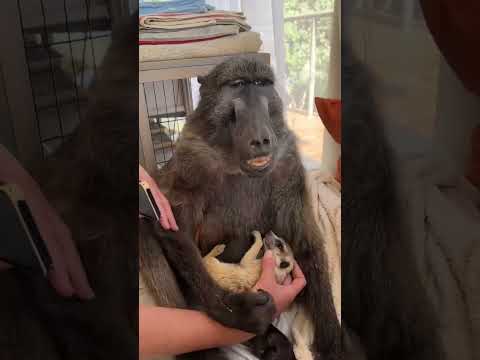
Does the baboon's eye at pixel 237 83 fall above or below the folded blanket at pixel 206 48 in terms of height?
below

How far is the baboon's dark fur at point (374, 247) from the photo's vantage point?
440mm

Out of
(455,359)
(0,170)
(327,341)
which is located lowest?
(327,341)

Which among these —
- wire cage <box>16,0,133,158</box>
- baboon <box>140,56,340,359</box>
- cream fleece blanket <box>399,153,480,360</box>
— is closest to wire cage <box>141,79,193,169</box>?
baboon <box>140,56,340,359</box>

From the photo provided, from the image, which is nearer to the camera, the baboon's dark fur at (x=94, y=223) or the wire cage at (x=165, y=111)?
the baboon's dark fur at (x=94, y=223)

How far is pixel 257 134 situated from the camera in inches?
23.9

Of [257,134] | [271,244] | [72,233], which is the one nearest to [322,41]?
[257,134]

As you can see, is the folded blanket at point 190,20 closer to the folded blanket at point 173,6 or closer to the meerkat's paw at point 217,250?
the folded blanket at point 173,6

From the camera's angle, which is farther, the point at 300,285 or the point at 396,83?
the point at 300,285

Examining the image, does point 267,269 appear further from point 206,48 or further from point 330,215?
point 206,48

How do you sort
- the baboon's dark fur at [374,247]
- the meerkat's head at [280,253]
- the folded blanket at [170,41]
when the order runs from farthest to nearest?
the meerkat's head at [280,253], the folded blanket at [170,41], the baboon's dark fur at [374,247]

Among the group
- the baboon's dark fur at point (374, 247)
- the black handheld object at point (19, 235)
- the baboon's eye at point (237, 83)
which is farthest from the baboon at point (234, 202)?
the black handheld object at point (19, 235)

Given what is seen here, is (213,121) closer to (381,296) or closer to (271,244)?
(271,244)

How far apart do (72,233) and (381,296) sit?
394mm

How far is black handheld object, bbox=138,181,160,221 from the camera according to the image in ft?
1.99
